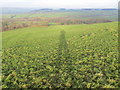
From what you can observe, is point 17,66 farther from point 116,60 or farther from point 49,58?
point 116,60

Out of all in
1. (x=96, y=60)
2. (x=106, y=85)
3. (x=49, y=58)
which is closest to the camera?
(x=106, y=85)

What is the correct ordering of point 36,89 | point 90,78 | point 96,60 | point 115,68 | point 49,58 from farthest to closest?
point 49,58, point 96,60, point 115,68, point 90,78, point 36,89

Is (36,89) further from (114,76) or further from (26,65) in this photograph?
(114,76)

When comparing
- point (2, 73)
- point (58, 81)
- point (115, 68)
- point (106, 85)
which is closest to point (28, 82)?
point (58, 81)

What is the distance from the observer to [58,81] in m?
11.0

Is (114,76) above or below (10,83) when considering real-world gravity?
above

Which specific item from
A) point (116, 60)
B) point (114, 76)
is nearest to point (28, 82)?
point (114, 76)

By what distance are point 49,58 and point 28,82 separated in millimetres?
5971

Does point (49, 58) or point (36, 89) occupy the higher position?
point (49, 58)

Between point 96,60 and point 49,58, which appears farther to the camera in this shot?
point 49,58

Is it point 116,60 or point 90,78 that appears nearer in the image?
point 90,78

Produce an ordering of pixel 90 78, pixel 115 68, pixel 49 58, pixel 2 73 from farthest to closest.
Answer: pixel 49 58 → pixel 2 73 → pixel 115 68 → pixel 90 78

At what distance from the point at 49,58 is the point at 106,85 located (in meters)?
9.06

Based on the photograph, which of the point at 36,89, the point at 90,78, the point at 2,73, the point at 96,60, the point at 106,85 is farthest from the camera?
the point at 96,60
